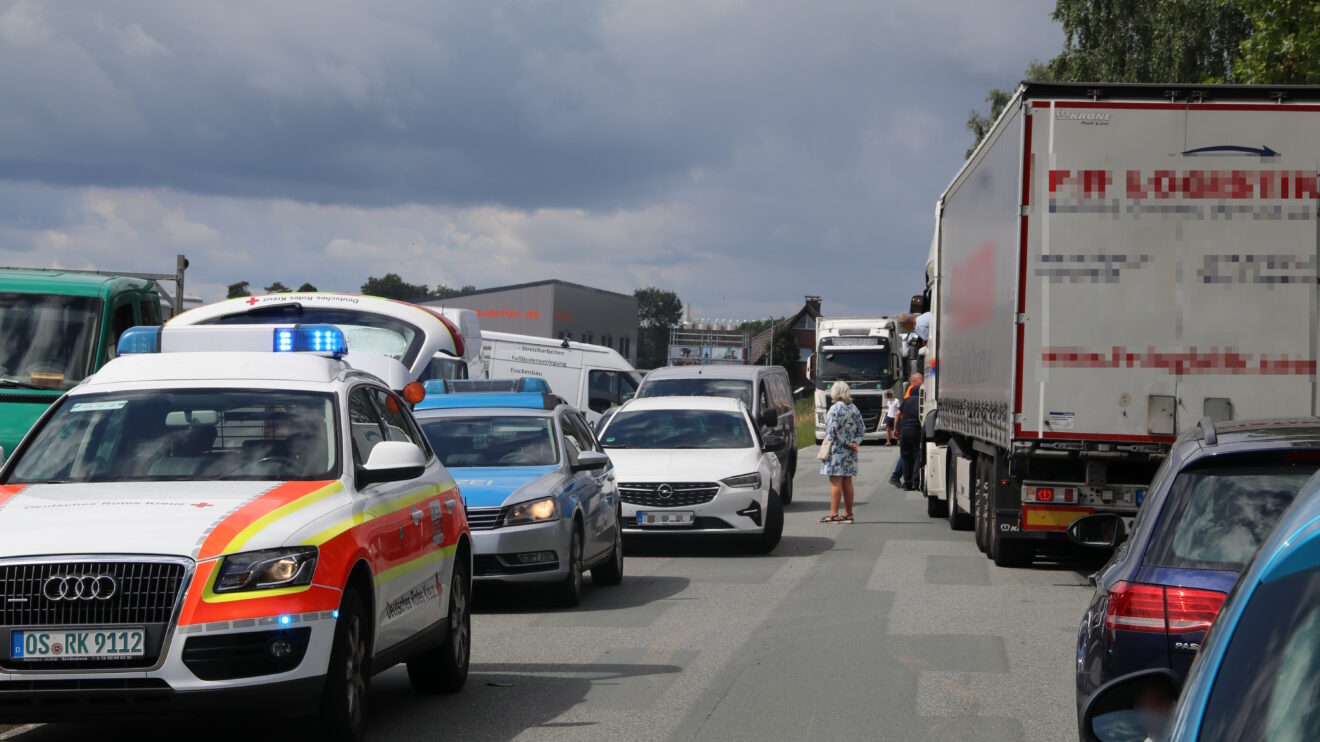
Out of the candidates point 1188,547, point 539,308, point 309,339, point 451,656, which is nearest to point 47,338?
point 309,339

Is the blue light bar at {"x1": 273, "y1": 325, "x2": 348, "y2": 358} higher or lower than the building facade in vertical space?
lower

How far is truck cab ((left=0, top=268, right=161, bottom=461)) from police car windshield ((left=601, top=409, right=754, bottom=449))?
5.35 m

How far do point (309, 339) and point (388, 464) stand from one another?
2905 mm

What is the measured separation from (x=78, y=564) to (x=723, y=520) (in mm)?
10656

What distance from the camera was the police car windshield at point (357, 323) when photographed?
1941 centimetres

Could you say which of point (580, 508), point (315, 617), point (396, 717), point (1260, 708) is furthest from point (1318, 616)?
point (580, 508)

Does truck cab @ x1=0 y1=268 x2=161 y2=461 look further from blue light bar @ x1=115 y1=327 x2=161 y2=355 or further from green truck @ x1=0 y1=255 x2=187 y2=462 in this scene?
blue light bar @ x1=115 y1=327 x2=161 y2=355

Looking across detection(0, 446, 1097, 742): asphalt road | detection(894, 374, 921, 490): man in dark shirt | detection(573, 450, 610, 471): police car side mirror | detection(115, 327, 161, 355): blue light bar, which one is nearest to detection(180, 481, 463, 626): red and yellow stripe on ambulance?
detection(0, 446, 1097, 742): asphalt road

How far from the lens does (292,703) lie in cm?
659

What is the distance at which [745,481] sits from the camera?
16.9 metres

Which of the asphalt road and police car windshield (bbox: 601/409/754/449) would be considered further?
police car windshield (bbox: 601/409/754/449)

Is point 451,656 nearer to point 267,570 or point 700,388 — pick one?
point 267,570

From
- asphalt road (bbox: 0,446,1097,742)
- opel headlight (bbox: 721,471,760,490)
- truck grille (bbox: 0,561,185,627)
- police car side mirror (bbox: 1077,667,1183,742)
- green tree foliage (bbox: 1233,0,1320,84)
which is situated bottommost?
asphalt road (bbox: 0,446,1097,742)

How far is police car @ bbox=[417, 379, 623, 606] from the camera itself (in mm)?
12344
